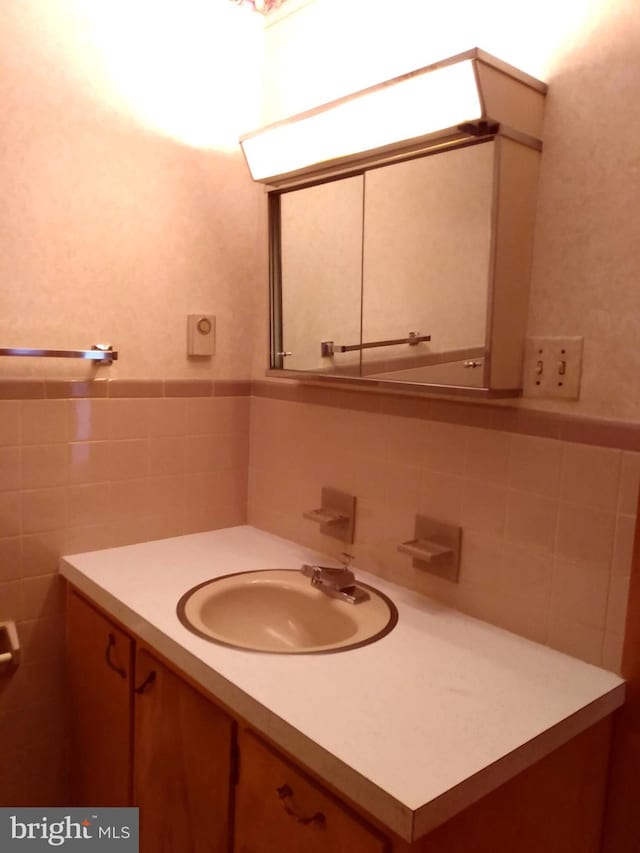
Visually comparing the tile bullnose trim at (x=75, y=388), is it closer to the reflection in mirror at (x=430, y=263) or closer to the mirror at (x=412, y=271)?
the mirror at (x=412, y=271)

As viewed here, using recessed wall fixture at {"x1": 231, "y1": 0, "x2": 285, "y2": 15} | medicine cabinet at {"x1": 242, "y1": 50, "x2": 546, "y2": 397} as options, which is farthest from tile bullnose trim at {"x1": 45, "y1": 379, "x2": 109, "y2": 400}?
recessed wall fixture at {"x1": 231, "y1": 0, "x2": 285, "y2": 15}

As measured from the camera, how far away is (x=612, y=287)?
103 cm

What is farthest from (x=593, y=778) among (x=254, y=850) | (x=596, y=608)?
(x=254, y=850)

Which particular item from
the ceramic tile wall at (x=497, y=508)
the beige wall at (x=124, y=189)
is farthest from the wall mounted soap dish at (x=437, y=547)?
the beige wall at (x=124, y=189)

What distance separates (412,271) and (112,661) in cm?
102

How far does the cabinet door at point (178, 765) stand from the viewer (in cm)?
107

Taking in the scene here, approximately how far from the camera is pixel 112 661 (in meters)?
1.36

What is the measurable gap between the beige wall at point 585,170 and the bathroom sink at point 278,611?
0.53 metres

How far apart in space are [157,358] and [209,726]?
88cm

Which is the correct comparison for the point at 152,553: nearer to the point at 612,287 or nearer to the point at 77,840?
the point at 77,840

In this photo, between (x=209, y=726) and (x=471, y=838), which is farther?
(x=209, y=726)

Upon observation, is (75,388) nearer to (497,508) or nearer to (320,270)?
(320,270)

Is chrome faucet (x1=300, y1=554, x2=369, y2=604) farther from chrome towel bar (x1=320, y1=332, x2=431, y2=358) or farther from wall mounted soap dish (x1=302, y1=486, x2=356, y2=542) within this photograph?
chrome towel bar (x1=320, y1=332, x2=431, y2=358)

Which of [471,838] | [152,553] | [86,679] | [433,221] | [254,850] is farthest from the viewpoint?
[152,553]
